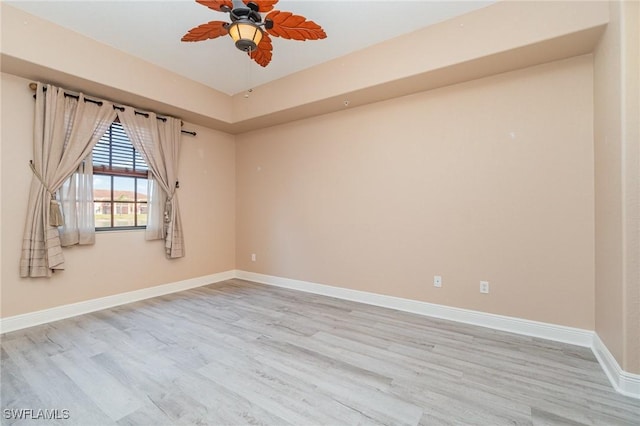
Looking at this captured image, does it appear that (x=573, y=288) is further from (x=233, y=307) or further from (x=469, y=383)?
(x=233, y=307)

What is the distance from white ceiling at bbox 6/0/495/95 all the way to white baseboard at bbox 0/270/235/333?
2.95 m

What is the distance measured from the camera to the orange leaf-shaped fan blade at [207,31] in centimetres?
209

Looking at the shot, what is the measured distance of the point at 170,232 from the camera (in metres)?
4.11

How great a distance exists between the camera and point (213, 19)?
274 cm

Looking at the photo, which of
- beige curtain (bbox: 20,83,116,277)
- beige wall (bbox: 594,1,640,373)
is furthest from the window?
beige wall (bbox: 594,1,640,373)

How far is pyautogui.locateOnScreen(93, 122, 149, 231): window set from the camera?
351 cm

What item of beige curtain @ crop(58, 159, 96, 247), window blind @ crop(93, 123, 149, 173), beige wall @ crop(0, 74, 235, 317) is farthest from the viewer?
window blind @ crop(93, 123, 149, 173)

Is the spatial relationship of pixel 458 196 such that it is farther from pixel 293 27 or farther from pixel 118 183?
pixel 118 183

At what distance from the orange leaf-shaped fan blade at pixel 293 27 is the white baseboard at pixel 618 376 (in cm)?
307

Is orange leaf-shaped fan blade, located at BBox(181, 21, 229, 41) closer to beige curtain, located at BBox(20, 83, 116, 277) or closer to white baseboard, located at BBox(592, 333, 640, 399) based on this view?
beige curtain, located at BBox(20, 83, 116, 277)

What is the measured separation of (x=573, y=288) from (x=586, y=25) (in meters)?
2.15

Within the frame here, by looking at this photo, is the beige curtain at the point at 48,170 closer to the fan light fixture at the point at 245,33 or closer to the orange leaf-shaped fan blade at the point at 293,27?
the fan light fixture at the point at 245,33

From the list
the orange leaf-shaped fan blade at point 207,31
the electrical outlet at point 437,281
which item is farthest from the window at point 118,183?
the electrical outlet at point 437,281

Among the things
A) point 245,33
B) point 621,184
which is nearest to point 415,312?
point 621,184
